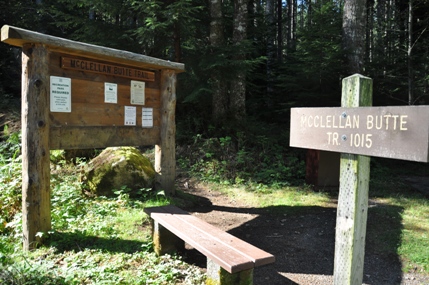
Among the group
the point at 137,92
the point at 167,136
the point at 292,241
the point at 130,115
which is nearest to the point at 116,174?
the point at 167,136

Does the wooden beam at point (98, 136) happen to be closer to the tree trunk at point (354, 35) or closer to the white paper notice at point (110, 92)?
the white paper notice at point (110, 92)

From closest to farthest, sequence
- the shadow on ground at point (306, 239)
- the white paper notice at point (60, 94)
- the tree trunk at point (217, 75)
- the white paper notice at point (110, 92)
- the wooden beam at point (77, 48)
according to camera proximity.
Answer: the wooden beam at point (77, 48) → the shadow on ground at point (306, 239) → the white paper notice at point (60, 94) → the white paper notice at point (110, 92) → the tree trunk at point (217, 75)

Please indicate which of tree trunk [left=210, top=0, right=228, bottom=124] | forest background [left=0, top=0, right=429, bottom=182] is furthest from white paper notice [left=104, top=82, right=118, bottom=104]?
tree trunk [left=210, top=0, right=228, bottom=124]

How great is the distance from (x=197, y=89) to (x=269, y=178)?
3183 millimetres

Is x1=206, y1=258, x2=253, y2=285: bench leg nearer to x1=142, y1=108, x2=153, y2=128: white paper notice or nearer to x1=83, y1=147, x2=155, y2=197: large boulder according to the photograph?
x1=142, y1=108, x2=153, y2=128: white paper notice

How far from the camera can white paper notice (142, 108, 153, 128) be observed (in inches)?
223

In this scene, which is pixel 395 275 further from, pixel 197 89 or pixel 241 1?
pixel 241 1

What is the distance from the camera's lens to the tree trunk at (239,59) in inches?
405

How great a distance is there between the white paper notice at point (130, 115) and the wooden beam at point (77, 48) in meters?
0.73

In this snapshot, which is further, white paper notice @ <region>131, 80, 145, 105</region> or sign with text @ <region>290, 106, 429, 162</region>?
white paper notice @ <region>131, 80, 145, 105</region>

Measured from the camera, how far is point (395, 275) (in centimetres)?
380

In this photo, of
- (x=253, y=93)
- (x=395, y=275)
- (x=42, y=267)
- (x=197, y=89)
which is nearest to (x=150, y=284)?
(x=42, y=267)

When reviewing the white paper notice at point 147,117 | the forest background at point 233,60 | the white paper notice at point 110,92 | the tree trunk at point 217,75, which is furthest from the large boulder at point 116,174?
the tree trunk at point 217,75

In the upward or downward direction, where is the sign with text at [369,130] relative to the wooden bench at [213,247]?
upward
